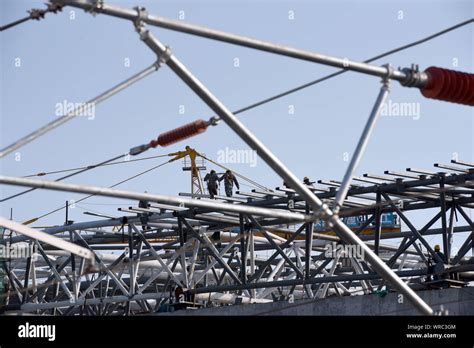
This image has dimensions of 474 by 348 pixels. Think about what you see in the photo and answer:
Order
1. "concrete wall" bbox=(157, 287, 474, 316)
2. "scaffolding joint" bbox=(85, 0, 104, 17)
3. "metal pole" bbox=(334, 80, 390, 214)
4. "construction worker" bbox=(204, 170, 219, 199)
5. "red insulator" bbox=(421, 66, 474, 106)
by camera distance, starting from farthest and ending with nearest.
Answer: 1. "construction worker" bbox=(204, 170, 219, 199)
2. "concrete wall" bbox=(157, 287, 474, 316)
3. "red insulator" bbox=(421, 66, 474, 106)
4. "metal pole" bbox=(334, 80, 390, 214)
5. "scaffolding joint" bbox=(85, 0, 104, 17)

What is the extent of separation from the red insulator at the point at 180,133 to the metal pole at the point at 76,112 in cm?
268

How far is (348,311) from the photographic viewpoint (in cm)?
3584

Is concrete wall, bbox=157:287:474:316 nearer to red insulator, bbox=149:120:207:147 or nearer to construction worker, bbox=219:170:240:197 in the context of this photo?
red insulator, bbox=149:120:207:147

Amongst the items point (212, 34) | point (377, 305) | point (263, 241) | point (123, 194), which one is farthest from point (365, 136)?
point (263, 241)

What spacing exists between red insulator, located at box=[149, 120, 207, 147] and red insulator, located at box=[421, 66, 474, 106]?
4.45m

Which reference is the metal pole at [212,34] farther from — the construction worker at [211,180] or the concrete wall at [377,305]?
the construction worker at [211,180]

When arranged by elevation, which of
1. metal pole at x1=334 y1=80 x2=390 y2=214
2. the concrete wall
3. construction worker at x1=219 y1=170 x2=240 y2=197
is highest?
construction worker at x1=219 y1=170 x2=240 y2=197

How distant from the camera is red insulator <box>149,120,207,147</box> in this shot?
69.4 ft

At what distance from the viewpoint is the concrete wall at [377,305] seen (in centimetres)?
3372

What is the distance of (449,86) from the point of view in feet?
64.8

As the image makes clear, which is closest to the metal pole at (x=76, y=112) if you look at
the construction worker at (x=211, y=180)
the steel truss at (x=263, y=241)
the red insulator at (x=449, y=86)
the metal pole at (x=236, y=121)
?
the metal pole at (x=236, y=121)

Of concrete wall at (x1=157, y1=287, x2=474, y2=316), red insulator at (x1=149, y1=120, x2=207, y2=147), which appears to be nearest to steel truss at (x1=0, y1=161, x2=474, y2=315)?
concrete wall at (x1=157, y1=287, x2=474, y2=316)
